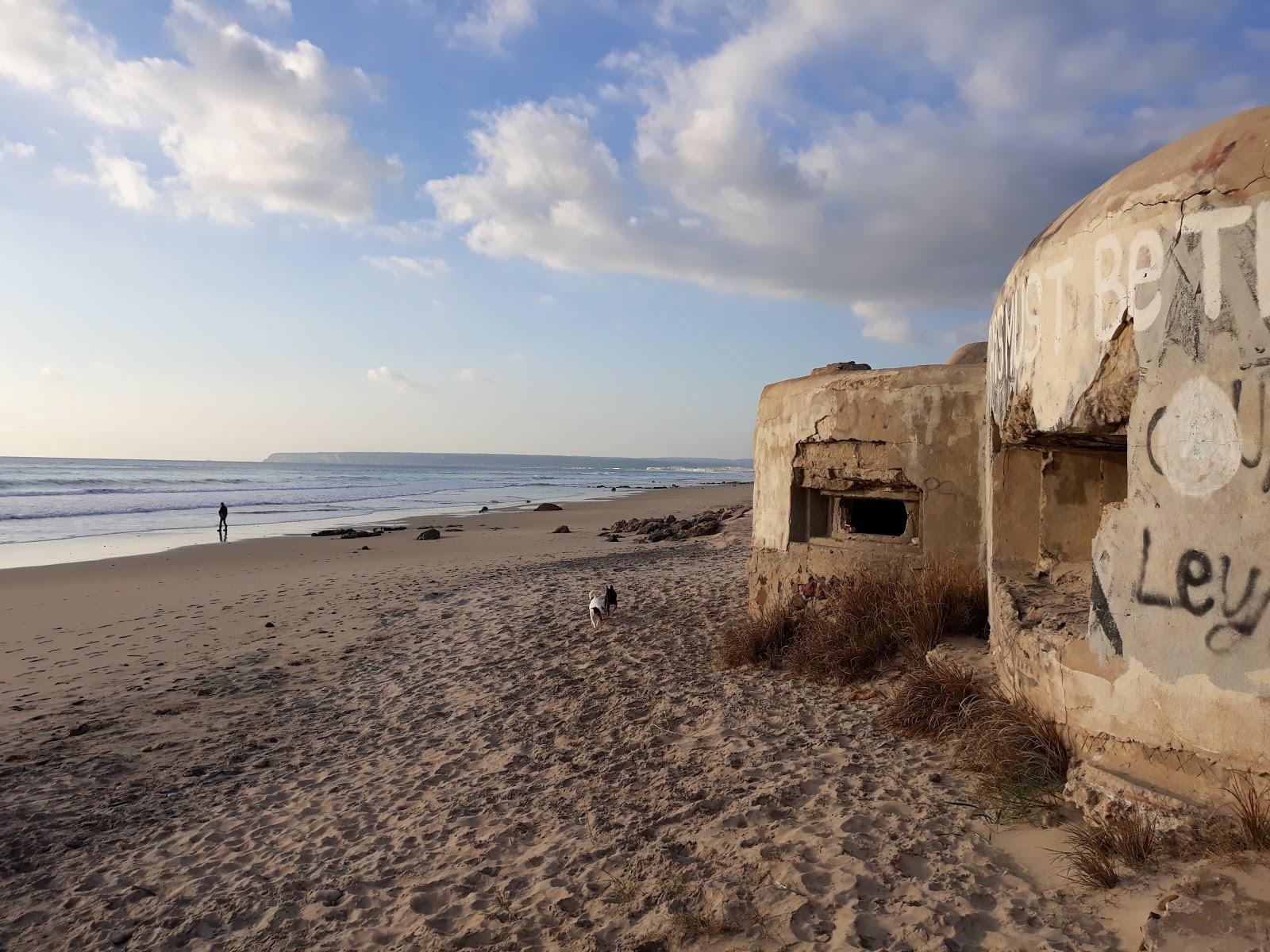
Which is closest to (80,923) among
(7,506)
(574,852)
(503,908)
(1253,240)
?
(503,908)

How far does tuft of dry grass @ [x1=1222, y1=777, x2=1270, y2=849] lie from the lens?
267cm

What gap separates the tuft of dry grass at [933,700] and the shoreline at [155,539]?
52.8 ft

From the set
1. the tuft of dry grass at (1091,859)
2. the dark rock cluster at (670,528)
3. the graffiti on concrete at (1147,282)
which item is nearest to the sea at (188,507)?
the dark rock cluster at (670,528)

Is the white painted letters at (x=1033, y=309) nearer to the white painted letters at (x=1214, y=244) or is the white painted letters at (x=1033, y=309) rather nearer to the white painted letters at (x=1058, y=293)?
the white painted letters at (x=1058, y=293)

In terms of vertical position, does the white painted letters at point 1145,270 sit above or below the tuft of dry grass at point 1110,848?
above

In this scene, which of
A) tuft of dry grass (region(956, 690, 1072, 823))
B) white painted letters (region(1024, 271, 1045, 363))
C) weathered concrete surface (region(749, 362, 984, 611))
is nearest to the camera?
tuft of dry grass (region(956, 690, 1072, 823))

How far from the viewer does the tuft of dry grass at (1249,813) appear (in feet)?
8.75

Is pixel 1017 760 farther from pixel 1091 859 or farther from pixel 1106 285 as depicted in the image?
pixel 1106 285

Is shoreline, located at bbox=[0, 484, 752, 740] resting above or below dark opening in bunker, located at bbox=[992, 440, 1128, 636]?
below

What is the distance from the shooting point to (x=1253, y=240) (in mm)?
2836

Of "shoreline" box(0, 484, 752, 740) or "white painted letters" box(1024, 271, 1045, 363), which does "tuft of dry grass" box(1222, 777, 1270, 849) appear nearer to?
"white painted letters" box(1024, 271, 1045, 363)

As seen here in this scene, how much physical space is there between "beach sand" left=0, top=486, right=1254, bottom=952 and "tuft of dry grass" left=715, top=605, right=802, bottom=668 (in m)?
0.21

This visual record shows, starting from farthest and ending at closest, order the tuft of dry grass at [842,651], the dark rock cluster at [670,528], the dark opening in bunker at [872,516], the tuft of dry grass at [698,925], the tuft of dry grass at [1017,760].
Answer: the dark rock cluster at [670,528], the dark opening in bunker at [872,516], the tuft of dry grass at [842,651], the tuft of dry grass at [1017,760], the tuft of dry grass at [698,925]

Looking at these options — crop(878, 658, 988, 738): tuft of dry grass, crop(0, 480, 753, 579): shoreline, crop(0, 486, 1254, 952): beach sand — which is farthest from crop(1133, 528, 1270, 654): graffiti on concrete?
crop(0, 480, 753, 579): shoreline
